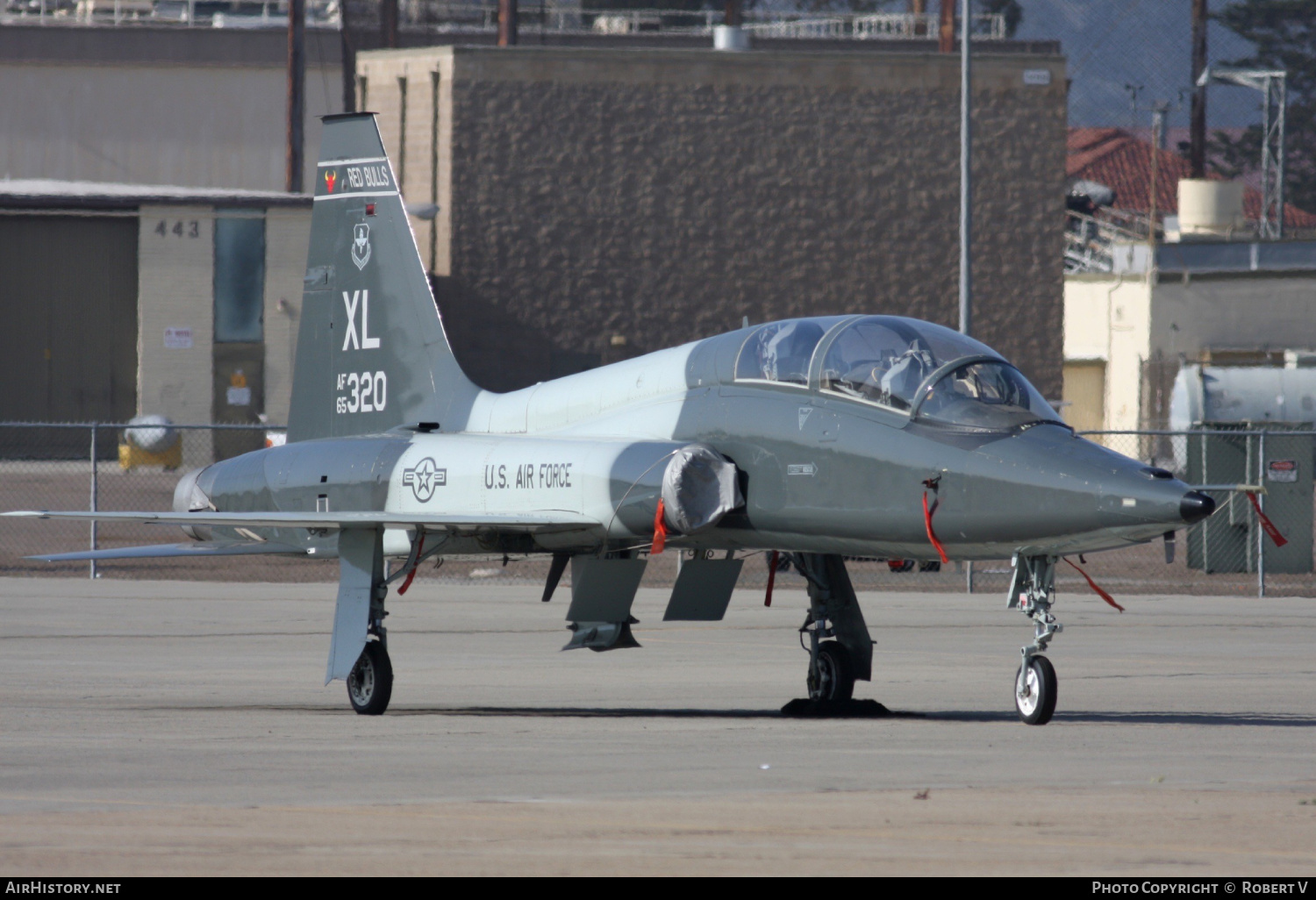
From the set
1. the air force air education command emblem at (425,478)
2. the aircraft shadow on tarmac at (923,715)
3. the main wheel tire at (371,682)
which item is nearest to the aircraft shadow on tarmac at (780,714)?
the aircraft shadow on tarmac at (923,715)

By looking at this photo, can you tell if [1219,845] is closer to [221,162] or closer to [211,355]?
[211,355]

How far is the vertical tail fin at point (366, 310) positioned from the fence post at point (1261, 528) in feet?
39.4

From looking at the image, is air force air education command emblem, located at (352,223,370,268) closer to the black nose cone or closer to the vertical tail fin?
the vertical tail fin

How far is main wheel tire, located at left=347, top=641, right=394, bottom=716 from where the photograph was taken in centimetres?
1305

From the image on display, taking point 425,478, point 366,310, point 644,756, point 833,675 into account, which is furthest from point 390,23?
point 644,756

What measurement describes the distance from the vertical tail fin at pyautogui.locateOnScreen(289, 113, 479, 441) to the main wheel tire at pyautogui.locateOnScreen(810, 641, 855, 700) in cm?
403

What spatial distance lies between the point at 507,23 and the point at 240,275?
15.9 metres

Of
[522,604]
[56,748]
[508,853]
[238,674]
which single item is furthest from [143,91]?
[508,853]

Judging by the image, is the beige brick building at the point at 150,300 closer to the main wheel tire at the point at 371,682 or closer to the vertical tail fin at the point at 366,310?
the vertical tail fin at the point at 366,310

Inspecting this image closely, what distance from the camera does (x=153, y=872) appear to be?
22.6 feet

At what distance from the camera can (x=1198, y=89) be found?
62.9 meters

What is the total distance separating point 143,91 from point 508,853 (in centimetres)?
5692
